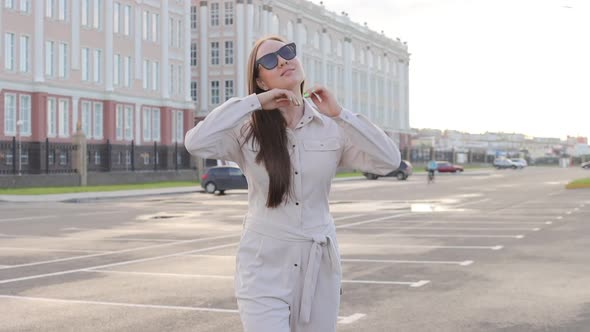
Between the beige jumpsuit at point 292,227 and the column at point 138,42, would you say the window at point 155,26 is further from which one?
the beige jumpsuit at point 292,227

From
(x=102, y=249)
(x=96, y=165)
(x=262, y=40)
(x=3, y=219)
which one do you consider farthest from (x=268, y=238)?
(x=96, y=165)

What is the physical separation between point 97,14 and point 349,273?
44.6 meters

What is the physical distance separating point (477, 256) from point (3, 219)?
513 inches

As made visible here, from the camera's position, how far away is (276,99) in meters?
3.70

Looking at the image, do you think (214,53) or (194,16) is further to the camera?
(194,16)

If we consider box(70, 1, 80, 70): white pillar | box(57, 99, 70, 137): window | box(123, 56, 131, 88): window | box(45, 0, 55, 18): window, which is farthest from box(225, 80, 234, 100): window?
box(45, 0, 55, 18): window

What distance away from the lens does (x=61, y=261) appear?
1259cm

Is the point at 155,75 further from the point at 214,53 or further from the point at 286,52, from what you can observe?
the point at 286,52

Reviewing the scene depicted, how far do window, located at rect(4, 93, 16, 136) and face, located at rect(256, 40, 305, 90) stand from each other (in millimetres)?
44060

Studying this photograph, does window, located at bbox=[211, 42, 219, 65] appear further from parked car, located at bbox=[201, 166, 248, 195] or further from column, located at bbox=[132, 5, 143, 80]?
parked car, located at bbox=[201, 166, 248, 195]

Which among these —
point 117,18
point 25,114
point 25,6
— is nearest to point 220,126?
point 25,114

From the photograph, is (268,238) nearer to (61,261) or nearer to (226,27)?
(61,261)

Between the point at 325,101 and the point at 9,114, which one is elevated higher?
the point at 9,114

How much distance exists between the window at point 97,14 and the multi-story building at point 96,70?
0.06 metres
